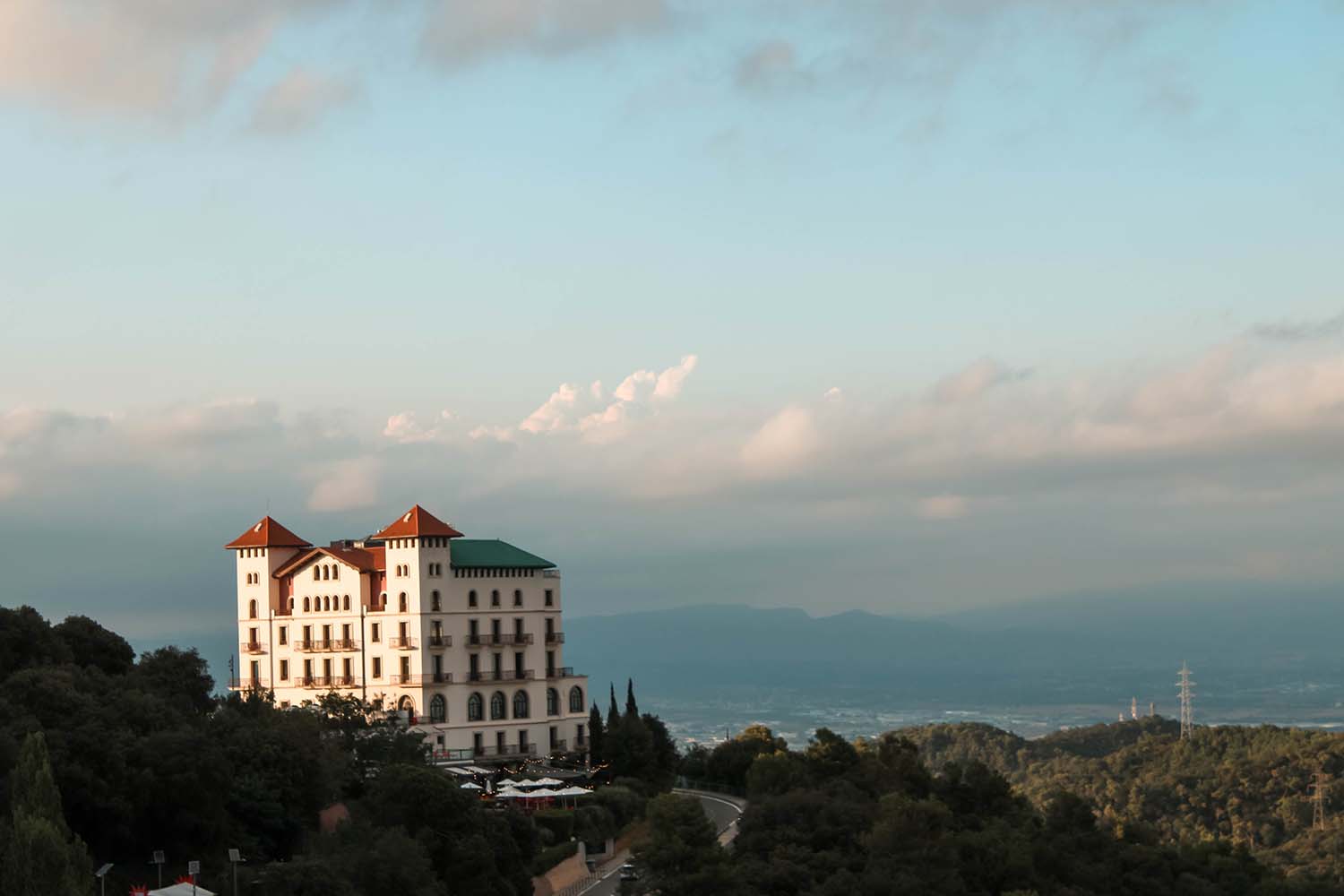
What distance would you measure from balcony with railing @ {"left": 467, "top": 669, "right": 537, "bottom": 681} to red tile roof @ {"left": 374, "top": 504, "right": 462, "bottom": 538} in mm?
5772

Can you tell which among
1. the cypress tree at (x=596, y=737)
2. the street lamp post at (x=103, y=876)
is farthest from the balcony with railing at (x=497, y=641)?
the street lamp post at (x=103, y=876)

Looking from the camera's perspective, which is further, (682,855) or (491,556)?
(491,556)

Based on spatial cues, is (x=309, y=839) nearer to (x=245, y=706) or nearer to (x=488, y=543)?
(x=245, y=706)

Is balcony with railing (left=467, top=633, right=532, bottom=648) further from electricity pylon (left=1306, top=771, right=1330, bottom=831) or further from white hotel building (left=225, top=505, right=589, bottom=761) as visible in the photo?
electricity pylon (left=1306, top=771, right=1330, bottom=831)

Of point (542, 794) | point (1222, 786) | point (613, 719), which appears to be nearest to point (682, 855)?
point (542, 794)

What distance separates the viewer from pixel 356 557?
77938 mm

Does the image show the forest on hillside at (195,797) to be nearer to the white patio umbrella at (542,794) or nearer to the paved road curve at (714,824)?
the white patio umbrella at (542,794)

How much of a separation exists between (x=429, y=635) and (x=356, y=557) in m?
5.34

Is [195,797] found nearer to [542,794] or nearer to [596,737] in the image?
[542,794]

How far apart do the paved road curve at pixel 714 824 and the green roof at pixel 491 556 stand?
1214 centimetres

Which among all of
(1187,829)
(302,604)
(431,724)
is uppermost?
(302,604)

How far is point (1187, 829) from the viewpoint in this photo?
371ft

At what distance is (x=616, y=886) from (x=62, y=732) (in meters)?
16.1

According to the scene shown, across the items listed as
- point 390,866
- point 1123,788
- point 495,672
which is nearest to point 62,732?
point 390,866
